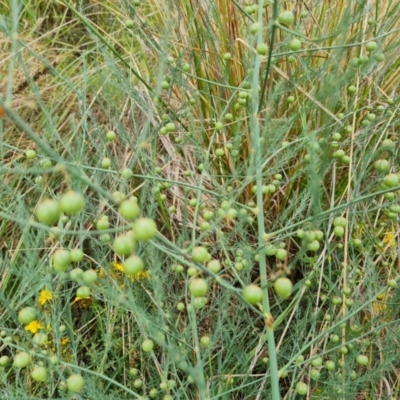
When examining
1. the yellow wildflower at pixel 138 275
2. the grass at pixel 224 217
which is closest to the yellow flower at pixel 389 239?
the grass at pixel 224 217

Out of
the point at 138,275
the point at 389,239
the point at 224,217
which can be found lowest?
the point at 389,239

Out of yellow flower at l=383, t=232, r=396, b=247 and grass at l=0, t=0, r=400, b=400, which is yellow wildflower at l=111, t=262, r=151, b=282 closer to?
grass at l=0, t=0, r=400, b=400

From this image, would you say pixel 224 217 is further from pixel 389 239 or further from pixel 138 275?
pixel 389 239

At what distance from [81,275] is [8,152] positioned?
140cm

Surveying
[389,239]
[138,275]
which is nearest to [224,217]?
[138,275]

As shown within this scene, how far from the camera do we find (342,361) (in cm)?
135

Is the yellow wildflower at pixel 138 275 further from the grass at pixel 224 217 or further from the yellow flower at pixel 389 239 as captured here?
the yellow flower at pixel 389 239

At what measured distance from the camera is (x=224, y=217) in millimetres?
1275

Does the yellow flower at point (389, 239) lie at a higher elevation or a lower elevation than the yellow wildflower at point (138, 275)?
lower

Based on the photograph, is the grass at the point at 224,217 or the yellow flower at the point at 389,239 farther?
the yellow flower at the point at 389,239

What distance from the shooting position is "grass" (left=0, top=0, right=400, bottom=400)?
1.28 m

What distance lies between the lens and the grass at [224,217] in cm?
128

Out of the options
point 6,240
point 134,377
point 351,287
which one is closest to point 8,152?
point 6,240

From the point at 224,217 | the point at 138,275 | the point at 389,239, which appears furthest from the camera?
the point at 389,239
